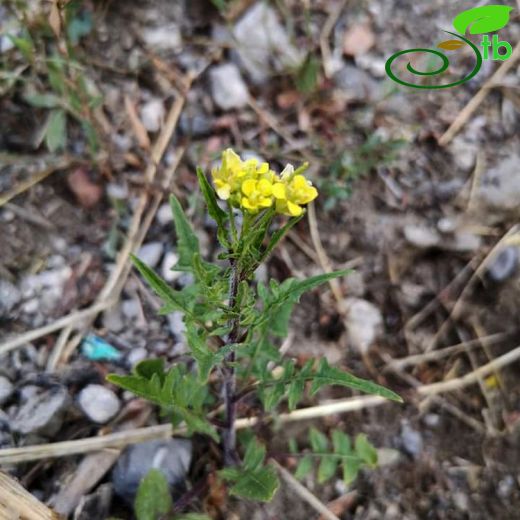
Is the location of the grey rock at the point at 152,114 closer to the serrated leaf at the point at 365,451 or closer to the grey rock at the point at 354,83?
the grey rock at the point at 354,83

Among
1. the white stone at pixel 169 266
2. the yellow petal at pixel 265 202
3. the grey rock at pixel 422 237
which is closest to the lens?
the yellow petal at pixel 265 202

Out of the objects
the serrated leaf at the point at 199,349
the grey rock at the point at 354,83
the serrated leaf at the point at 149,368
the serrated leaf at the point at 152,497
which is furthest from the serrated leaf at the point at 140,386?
the grey rock at the point at 354,83

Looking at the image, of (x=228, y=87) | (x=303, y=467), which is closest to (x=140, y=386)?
Result: (x=303, y=467)

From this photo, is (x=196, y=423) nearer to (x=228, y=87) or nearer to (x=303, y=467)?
(x=303, y=467)

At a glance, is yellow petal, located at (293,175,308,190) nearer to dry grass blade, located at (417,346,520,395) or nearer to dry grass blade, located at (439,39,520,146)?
dry grass blade, located at (417,346,520,395)

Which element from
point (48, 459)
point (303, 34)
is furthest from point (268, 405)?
point (303, 34)

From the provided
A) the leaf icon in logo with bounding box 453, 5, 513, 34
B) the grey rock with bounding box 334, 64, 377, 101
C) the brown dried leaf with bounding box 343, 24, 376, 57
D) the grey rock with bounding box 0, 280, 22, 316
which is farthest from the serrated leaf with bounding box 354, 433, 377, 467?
the leaf icon in logo with bounding box 453, 5, 513, 34
